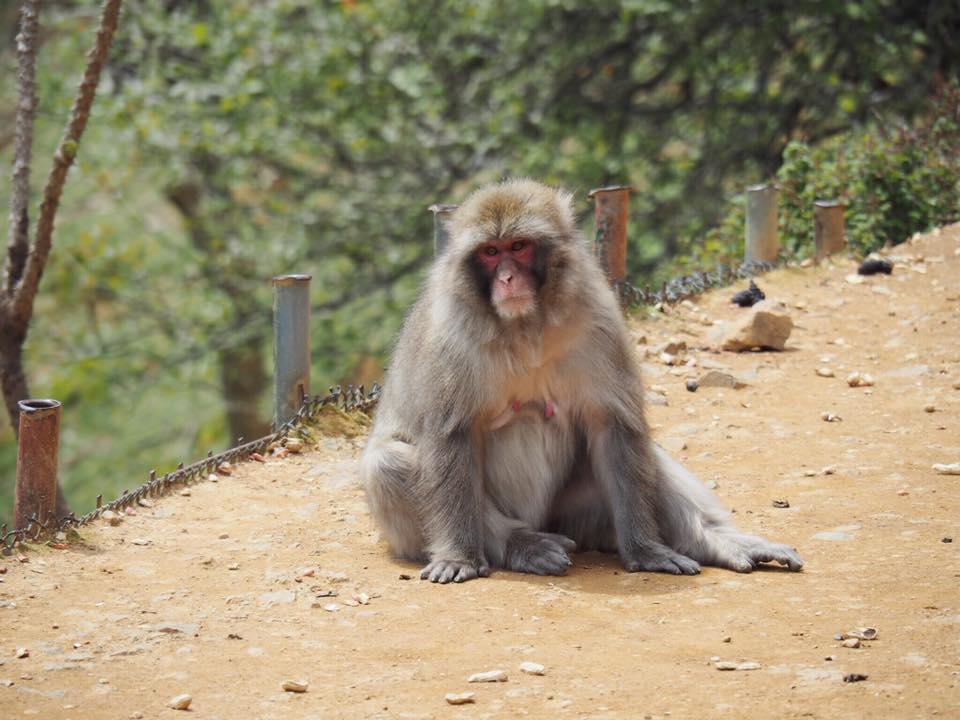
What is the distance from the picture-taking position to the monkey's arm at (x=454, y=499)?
4766 mm

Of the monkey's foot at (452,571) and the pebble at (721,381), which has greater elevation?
the pebble at (721,381)

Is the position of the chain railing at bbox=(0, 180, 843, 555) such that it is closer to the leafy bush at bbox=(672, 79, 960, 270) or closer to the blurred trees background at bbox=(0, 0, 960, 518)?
the leafy bush at bbox=(672, 79, 960, 270)

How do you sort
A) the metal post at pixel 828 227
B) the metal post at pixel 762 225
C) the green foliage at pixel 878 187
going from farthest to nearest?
the green foliage at pixel 878 187 → the metal post at pixel 828 227 → the metal post at pixel 762 225

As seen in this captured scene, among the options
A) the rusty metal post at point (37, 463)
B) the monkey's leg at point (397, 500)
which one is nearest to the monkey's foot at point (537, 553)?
the monkey's leg at point (397, 500)

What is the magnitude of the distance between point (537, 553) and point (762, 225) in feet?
16.1

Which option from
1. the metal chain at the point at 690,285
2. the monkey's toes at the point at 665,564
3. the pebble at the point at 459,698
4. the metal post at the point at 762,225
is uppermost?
the metal post at the point at 762,225

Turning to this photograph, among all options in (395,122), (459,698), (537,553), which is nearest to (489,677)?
(459,698)

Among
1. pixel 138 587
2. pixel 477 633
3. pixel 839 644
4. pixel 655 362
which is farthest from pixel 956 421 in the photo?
pixel 138 587

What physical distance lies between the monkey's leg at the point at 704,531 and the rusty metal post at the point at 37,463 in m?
2.15

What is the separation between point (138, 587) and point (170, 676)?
0.87 meters

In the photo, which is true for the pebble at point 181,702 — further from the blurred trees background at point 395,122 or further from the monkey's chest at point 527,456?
the blurred trees background at point 395,122

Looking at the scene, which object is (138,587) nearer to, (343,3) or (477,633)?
(477,633)

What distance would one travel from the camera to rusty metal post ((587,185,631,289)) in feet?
25.6

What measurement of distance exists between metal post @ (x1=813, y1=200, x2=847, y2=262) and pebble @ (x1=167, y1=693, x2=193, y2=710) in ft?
22.3
